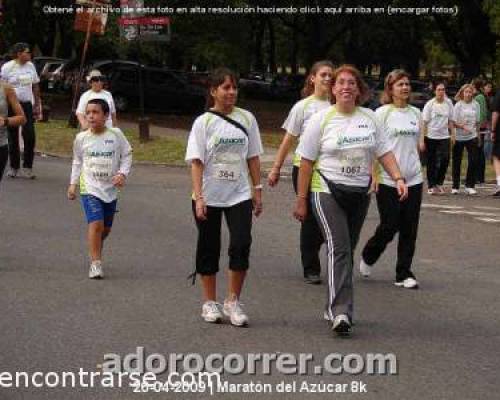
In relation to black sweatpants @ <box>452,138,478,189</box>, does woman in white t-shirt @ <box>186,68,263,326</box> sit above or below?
above

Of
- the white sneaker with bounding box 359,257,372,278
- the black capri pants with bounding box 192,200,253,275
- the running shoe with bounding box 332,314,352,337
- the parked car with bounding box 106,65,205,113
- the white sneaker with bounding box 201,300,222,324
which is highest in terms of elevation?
the black capri pants with bounding box 192,200,253,275

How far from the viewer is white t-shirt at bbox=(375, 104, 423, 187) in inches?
374

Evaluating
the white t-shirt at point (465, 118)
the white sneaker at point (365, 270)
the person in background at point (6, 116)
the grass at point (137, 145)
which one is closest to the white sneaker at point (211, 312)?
the white sneaker at point (365, 270)

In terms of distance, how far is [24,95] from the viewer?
1750cm

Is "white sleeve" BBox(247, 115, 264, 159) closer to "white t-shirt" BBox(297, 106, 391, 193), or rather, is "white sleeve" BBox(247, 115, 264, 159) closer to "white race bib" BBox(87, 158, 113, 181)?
"white t-shirt" BBox(297, 106, 391, 193)

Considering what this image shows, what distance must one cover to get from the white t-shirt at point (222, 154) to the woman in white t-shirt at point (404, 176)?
1.94 meters

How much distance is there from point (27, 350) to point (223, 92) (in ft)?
6.81

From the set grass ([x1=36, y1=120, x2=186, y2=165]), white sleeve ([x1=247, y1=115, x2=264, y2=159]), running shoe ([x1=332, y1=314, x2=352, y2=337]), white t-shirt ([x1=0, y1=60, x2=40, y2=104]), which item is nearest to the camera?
running shoe ([x1=332, y1=314, x2=352, y2=337])

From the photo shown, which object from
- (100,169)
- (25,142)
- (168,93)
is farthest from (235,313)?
(168,93)

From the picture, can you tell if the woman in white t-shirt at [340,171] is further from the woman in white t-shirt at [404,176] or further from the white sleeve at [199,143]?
the woman in white t-shirt at [404,176]

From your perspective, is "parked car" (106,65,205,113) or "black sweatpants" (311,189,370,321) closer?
"black sweatpants" (311,189,370,321)

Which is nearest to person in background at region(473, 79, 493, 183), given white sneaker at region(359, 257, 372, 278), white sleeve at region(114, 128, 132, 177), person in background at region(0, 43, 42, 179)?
person in background at region(0, 43, 42, 179)

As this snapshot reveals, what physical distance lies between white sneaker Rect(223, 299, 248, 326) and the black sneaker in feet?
5.66

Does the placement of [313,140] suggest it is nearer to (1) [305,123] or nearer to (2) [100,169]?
(1) [305,123]
